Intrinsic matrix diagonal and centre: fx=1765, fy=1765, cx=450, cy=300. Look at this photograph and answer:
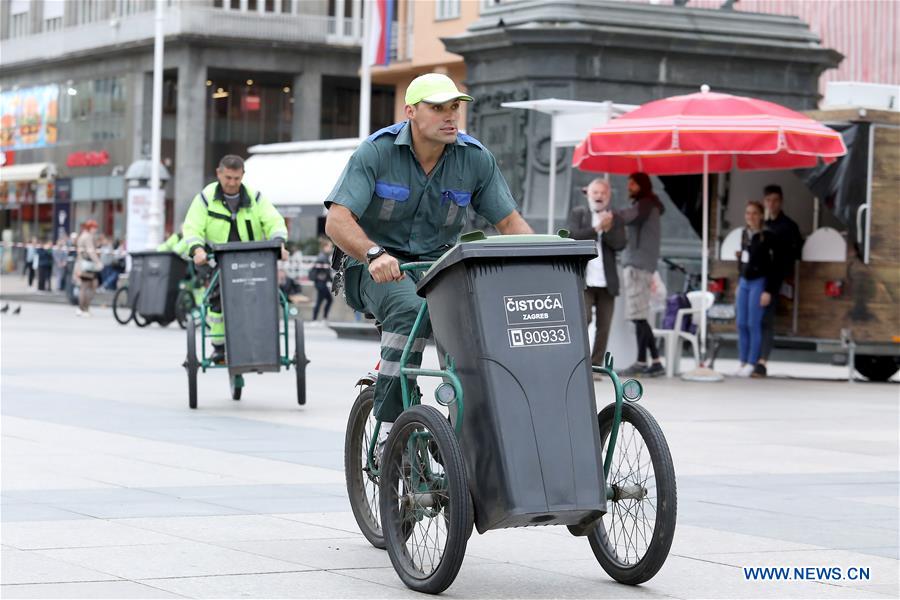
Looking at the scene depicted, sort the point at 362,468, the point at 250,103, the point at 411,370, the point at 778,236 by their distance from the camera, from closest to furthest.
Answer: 1. the point at 411,370
2. the point at 362,468
3. the point at 778,236
4. the point at 250,103

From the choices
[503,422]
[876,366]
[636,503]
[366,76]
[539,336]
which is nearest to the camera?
[503,422]

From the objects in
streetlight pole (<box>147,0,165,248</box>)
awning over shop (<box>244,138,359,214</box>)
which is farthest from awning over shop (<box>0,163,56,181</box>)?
awning over shop (<box>244,138,359,214</box>)

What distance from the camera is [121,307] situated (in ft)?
92.8

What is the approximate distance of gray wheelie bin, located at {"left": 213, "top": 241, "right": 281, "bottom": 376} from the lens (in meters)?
12.4

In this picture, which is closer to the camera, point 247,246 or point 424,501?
point 424,501

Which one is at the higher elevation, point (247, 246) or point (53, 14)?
point (53, 14)

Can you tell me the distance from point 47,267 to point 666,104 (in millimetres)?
30207

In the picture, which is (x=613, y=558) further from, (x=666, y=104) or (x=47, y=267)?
(x=47, y=267)

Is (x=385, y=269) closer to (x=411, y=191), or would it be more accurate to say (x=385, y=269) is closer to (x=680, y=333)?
(x=411, y=191)

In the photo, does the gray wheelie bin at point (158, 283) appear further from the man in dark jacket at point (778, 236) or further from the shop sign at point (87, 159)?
the shop sign at point (87, 159)

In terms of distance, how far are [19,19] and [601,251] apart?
56133 millimetres

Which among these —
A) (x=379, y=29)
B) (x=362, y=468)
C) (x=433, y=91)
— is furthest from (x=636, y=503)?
(x=379, y=29)

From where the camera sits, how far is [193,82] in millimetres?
56906

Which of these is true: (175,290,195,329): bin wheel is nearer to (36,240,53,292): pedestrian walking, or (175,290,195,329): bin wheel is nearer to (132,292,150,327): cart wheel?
(132,292,150,327): cart wheel
